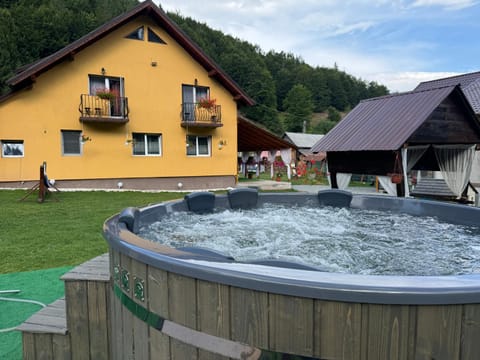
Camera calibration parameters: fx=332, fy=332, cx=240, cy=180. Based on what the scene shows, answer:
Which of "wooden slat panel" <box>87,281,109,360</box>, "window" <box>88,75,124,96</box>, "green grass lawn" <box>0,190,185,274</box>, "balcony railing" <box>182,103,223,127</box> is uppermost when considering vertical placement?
"window" <box>88,75,124,96</box>

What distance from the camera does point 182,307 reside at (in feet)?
4.39

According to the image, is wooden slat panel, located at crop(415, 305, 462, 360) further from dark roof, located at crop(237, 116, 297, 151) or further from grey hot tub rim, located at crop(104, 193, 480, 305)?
dark roof, located at crop(237, 116, 297, 151)

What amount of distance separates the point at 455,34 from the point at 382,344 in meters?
17.2

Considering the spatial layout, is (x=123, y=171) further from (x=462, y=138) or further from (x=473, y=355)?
(x=473, y=355)

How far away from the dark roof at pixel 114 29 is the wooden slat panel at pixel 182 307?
11.2 m

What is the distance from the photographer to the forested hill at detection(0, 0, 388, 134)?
75.8ft

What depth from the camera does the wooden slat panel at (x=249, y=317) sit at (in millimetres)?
1188

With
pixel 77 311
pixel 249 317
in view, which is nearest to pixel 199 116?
pixel 77 311

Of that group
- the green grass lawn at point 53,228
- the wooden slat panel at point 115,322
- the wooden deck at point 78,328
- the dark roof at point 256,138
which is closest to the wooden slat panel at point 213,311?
the wooden slat panel at point 115,322

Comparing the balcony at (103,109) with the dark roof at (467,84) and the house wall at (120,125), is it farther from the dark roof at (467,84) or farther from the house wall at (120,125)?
the dark roof at (467,84)

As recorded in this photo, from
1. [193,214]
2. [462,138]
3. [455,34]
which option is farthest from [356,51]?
[193,214]

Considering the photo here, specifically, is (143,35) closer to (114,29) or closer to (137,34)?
(137,34)

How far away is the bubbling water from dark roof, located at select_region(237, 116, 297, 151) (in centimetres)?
963

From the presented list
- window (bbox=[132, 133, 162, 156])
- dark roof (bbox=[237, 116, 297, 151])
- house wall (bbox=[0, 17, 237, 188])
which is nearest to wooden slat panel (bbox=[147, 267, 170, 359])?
house wall (bbox=[0, 17, 237, 188])
